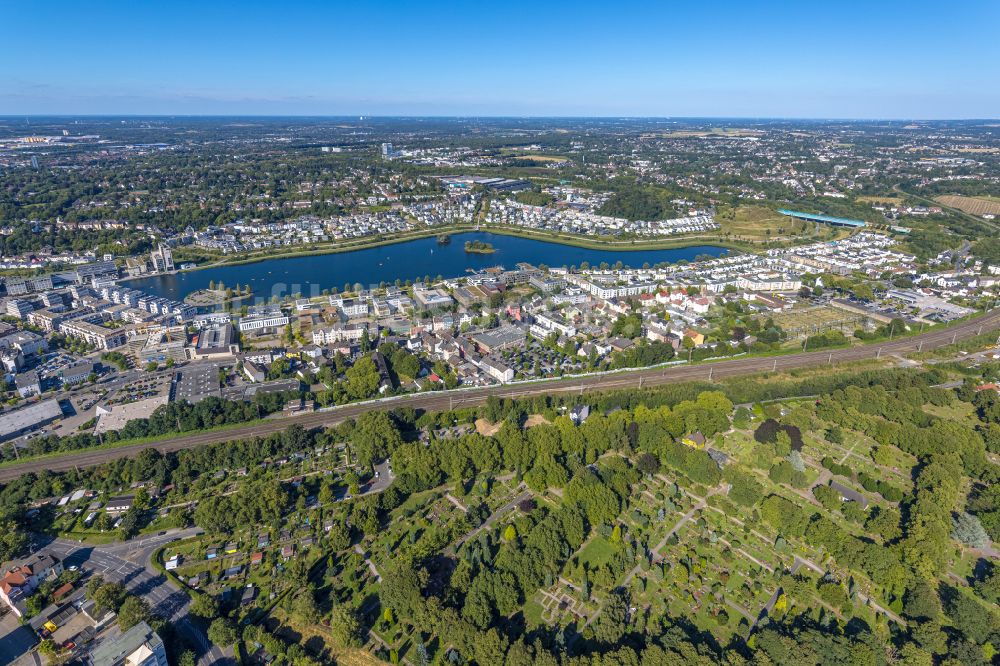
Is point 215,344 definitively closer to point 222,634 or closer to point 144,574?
point 144,574

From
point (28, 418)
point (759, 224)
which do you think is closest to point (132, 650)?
point (28, 418)

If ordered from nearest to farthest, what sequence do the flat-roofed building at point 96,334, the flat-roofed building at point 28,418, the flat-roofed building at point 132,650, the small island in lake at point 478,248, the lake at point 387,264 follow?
the flat-roofed building at point 132,650
the flat-roofed building at point 28,418
the flat-roofed building at point 96,334
the lake at point 387,264
the small island in lake at point 478,248

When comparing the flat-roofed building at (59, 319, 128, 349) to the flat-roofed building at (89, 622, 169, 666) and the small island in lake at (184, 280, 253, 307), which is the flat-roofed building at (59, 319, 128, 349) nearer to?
the small island in lake at (184, 280, 253, 307)

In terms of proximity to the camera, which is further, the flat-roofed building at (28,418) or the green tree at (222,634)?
the flat-roofed building at (28,418)

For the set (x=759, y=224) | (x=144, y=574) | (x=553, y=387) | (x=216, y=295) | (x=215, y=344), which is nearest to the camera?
(x=144, y=574)

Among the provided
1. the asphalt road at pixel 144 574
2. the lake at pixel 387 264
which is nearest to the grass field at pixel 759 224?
the lake at pixel 387 264

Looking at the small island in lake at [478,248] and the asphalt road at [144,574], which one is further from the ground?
the small island in lake at [478,248]

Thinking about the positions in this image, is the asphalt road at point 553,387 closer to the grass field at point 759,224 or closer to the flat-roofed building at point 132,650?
the flat-roofed building at point 132,650
